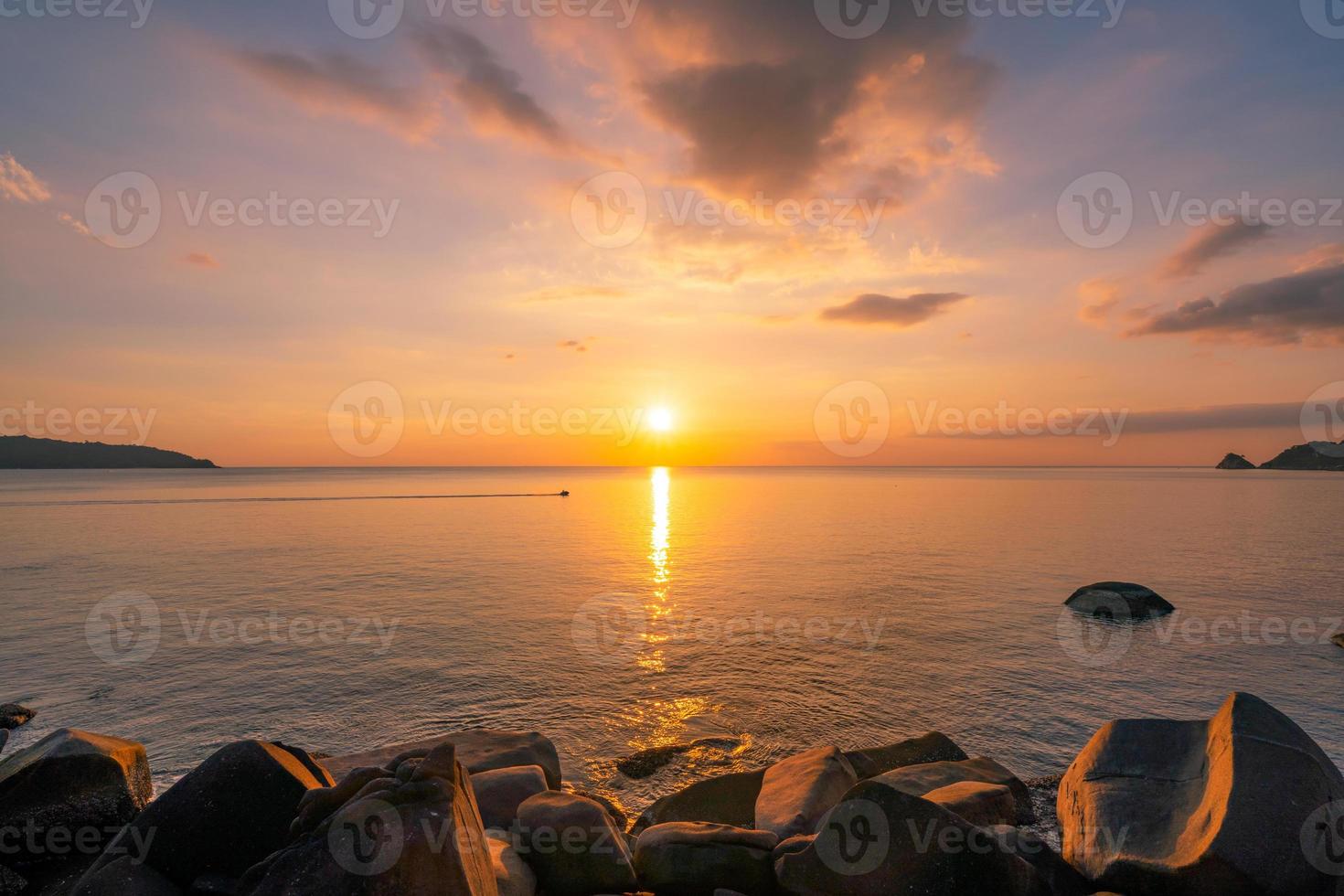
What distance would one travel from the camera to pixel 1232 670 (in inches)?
829

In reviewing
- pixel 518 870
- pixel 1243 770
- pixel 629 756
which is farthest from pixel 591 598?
pixel 1243 770

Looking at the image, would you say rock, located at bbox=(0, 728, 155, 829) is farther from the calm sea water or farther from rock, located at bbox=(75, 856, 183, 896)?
the calm sea water

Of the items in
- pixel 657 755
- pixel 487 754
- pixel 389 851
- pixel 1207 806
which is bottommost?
pixel 657 755

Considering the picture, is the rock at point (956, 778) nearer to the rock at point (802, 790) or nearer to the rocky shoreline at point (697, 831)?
the rock at point (802, 790)

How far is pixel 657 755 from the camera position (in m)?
14.8

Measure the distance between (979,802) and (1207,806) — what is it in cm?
320

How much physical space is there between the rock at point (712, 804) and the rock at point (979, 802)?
3.34 m


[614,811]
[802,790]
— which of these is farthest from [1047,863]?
[614,811]

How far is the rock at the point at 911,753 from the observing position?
520 inches

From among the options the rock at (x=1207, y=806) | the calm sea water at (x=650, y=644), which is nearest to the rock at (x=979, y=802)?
the rock at (x=1207, y=806)

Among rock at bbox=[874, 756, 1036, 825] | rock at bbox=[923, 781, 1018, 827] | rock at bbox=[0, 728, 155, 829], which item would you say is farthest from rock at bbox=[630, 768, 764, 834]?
rock at bbox=[0, 728, 155, 829]

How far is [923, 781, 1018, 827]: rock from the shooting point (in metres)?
9.92

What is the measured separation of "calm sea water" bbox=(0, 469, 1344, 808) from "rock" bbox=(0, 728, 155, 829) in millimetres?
6366

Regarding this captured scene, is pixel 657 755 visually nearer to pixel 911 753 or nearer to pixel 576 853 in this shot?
pixel 911 753
